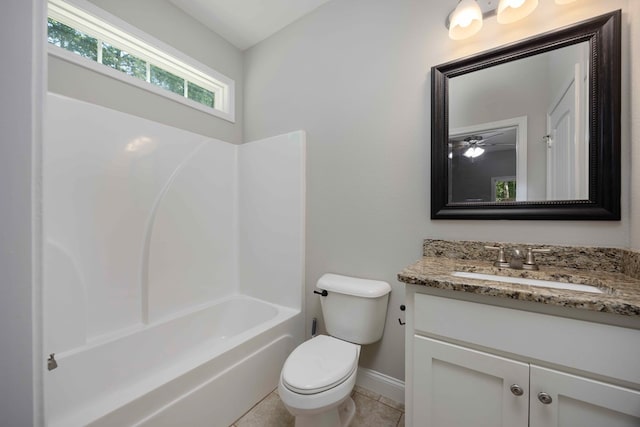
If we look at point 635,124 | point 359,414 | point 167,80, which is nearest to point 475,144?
point 635,124

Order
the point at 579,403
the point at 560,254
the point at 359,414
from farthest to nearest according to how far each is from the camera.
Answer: the point at 359,414 < the point at 560,254 < the point at 579,403

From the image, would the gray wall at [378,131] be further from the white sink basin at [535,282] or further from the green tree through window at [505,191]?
the white sink basin at [535,282]

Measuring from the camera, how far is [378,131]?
1614 millimetres

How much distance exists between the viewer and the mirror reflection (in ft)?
3.68

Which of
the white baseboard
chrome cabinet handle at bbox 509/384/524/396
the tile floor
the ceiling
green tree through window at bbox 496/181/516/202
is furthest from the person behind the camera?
the ceiling

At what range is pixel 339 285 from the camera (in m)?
1.58

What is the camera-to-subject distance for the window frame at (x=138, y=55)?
1.47 metres

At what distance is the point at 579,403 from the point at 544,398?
0.09m

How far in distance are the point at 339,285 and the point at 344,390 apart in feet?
1.82

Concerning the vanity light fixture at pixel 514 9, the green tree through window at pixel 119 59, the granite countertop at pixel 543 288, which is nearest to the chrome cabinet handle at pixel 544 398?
the granite countertop at pixel 543 288

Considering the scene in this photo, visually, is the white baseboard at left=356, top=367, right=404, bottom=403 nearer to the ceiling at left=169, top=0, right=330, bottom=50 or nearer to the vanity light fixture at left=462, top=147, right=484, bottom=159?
the vanity light fixture at left=462, top=147, right=484, bottom=159

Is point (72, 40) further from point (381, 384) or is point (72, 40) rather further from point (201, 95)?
point (381, 384)


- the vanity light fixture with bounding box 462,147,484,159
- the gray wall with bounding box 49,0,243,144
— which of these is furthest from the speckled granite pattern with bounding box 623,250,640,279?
the gray wall with bounding box 49,0,243,144

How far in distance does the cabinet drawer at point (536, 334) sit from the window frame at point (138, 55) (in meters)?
2.17
